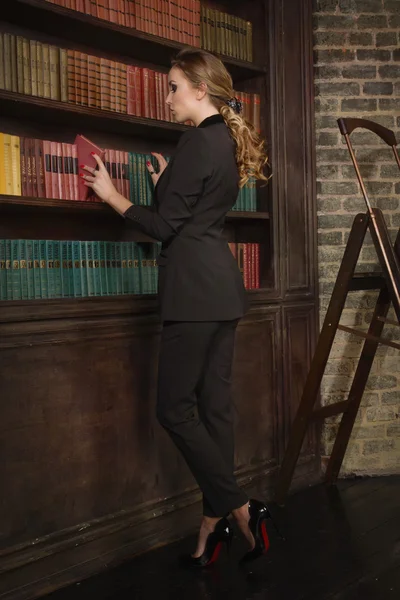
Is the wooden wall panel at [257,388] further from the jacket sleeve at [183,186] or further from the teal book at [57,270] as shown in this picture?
the jacket sleeve at [183,186]

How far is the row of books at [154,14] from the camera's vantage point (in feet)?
9.85

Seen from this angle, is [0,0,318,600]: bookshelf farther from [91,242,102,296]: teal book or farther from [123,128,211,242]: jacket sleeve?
[123,128,211,242]: jacket sleeve

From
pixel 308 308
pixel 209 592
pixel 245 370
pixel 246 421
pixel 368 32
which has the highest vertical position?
pixel 368 32

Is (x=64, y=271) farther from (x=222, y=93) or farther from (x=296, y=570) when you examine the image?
(x=296, y=570)

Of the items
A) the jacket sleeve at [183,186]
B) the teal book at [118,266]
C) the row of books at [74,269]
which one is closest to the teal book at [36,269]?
the row of books at [74,269]

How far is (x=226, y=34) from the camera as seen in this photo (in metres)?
3.60

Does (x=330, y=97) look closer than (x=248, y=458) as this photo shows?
No

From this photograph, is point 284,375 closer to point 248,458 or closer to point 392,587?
point 248,458

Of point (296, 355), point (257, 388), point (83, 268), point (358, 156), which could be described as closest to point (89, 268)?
point (83, 268)

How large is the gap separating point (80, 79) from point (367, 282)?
1497 mm

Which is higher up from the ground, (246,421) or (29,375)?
(29,375)

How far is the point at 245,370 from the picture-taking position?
3.54 metres

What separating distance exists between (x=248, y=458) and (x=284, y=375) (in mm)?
439

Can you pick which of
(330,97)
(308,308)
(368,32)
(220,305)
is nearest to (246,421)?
(308,308)
